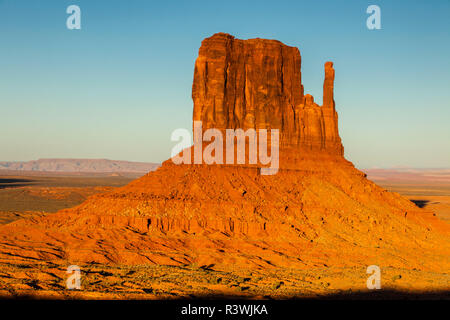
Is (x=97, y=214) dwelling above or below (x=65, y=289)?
above

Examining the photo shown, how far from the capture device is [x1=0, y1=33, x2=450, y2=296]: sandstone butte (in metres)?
36.0

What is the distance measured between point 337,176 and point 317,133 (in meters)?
6.49

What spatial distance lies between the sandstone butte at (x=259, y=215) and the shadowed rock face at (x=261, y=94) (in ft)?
0.42

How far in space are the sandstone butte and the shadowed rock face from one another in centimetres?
13

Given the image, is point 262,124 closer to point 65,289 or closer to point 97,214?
point 97,214

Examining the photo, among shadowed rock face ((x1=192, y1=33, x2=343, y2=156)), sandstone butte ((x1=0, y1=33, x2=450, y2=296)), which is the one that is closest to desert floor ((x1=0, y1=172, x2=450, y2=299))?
sandstone butte ((x1=0, y1=33, x2=450, y2=296))

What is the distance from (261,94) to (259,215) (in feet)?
55.7

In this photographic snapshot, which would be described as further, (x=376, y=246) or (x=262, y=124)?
(x=262, y=124)

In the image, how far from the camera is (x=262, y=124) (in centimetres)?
5519

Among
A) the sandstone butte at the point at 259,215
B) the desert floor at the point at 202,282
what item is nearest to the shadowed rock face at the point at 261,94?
the sandstone butte at the point at 259,215

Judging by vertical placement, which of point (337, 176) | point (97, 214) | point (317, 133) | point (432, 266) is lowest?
point (432, 266)

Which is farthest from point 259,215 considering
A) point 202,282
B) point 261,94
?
point 202,282

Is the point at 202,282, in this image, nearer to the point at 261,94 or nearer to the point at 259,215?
the point at 259,215
